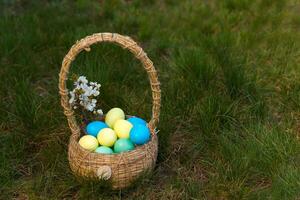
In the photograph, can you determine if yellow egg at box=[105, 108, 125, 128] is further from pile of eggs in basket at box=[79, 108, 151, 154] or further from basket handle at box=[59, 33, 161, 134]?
basket handle at box=[59, 33, 161, 134]

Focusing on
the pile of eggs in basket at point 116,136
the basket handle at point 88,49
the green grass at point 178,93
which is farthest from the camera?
the green grass at point 178,93

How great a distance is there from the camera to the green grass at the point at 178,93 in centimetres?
294

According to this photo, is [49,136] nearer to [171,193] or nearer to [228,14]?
[171,193]

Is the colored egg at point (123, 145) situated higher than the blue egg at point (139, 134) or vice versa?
the blue egg at point (139, 134)

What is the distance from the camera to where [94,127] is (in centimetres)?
299

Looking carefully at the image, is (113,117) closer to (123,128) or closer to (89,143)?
(123,128)

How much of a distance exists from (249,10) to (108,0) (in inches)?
53.4

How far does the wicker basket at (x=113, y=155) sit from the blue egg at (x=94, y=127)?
0.34 feet

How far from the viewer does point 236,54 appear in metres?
4.07

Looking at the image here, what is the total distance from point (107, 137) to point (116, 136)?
74mm

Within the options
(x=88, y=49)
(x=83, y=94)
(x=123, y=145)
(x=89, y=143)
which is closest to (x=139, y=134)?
(x=123, y=145)

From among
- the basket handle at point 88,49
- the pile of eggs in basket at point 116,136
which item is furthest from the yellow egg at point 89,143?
the basket handle at point 88,49

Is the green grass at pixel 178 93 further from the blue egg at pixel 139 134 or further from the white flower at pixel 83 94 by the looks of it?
the white flower at pixel 83 94

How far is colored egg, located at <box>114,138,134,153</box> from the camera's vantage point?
2.85 metres
